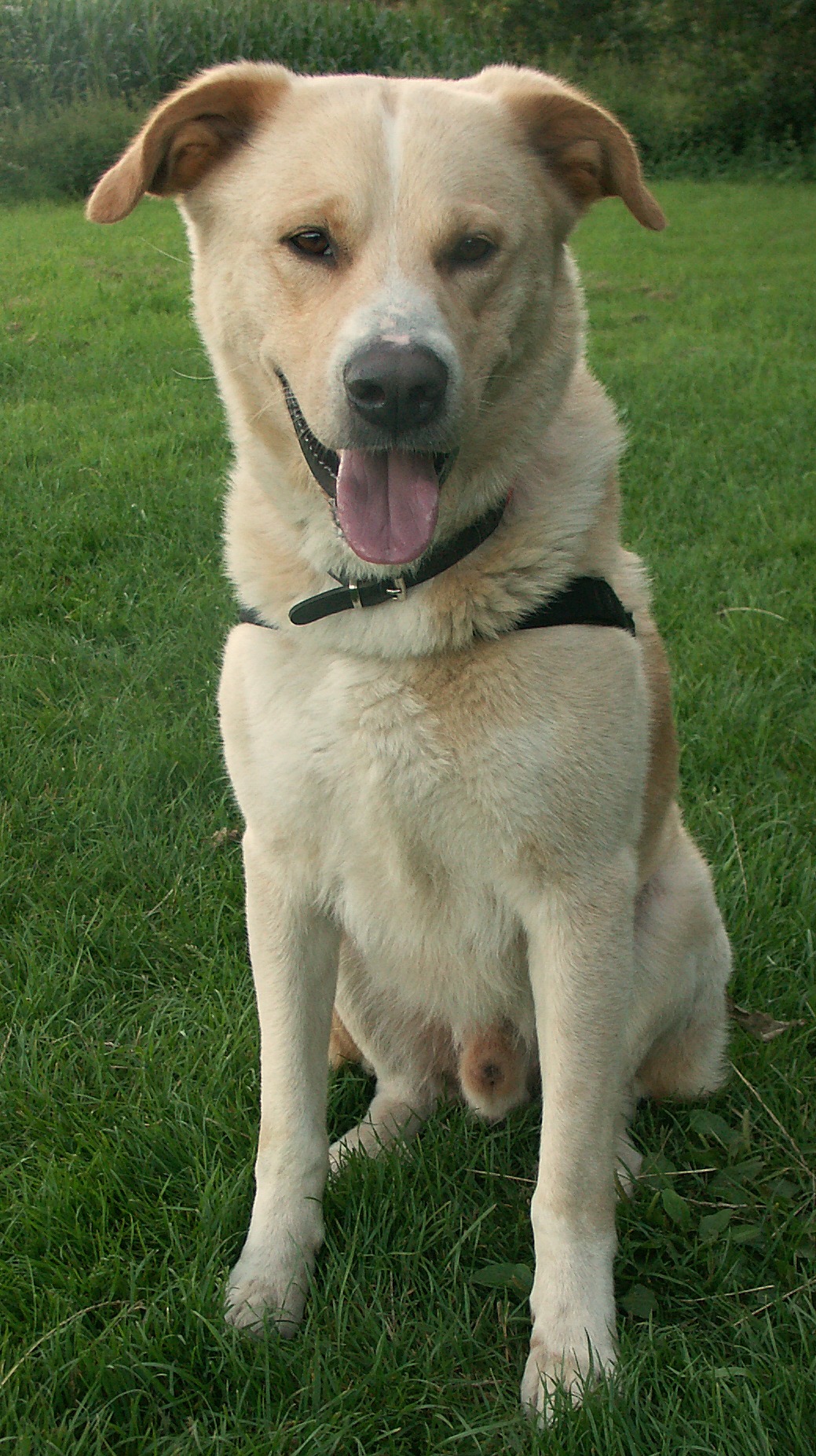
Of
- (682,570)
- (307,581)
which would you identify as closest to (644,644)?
(307,581)

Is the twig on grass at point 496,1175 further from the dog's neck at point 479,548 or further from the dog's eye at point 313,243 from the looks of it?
the dog's eye at point 313,243

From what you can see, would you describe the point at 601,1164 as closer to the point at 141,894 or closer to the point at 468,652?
the point at 468,652

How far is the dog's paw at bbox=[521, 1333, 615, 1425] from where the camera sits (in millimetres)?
1885

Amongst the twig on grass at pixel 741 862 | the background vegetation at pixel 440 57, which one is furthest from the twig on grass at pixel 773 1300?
Answer: the background vegetation at pixel 440 57

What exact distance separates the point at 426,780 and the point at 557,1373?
0.94 m

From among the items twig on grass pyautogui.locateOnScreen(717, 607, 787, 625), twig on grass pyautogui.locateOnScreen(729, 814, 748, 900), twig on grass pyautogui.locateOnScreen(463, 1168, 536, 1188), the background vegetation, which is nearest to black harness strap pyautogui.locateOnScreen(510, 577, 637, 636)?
twig on grass pyautogui.locateOnScreen(463, 1168, 536, 1188)

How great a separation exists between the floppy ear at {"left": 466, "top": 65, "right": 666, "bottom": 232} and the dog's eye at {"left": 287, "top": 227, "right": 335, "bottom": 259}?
425 millimetres

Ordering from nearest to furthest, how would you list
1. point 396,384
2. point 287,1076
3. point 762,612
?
point 396,384 → point 287,1076 → point 762,612

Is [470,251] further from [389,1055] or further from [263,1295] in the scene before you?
[263,1295]

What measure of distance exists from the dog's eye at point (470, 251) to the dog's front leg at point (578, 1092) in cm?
98

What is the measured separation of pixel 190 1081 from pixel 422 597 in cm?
111

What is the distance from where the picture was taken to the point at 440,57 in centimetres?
1725

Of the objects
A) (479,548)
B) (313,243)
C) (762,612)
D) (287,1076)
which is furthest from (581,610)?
(762,612)

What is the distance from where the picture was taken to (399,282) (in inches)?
74.0
